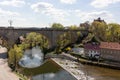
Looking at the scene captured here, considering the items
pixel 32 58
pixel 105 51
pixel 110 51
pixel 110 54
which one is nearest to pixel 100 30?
pixel 105 51

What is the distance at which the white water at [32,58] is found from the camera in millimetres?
90100

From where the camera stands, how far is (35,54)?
116 metres

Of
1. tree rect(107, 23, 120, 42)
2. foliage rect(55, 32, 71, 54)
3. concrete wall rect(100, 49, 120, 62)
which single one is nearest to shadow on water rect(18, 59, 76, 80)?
concrete wall rect(100, 49, 120, 62)

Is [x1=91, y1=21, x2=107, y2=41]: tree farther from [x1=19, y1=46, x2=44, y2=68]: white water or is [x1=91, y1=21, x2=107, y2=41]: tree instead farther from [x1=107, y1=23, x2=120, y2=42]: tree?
[x1=19, y1=46, x2=44, y2=68]: white water

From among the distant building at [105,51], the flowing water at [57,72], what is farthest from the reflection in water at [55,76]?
the distant building at [105,51]

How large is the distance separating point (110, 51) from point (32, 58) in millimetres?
32087

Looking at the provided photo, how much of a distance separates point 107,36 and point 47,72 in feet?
194

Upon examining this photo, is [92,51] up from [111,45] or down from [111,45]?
down

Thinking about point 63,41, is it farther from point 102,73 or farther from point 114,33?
point 102,73

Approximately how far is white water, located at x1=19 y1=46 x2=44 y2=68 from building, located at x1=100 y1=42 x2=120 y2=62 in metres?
23.8

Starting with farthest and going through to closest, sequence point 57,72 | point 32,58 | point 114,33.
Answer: point 114,33 < point 32,58 < point 57,72

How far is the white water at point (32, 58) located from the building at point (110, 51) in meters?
23.8

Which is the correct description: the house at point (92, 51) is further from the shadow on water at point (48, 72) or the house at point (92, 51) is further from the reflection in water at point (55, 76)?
the reflection in water at point (55, 76)

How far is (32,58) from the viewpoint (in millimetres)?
105938
